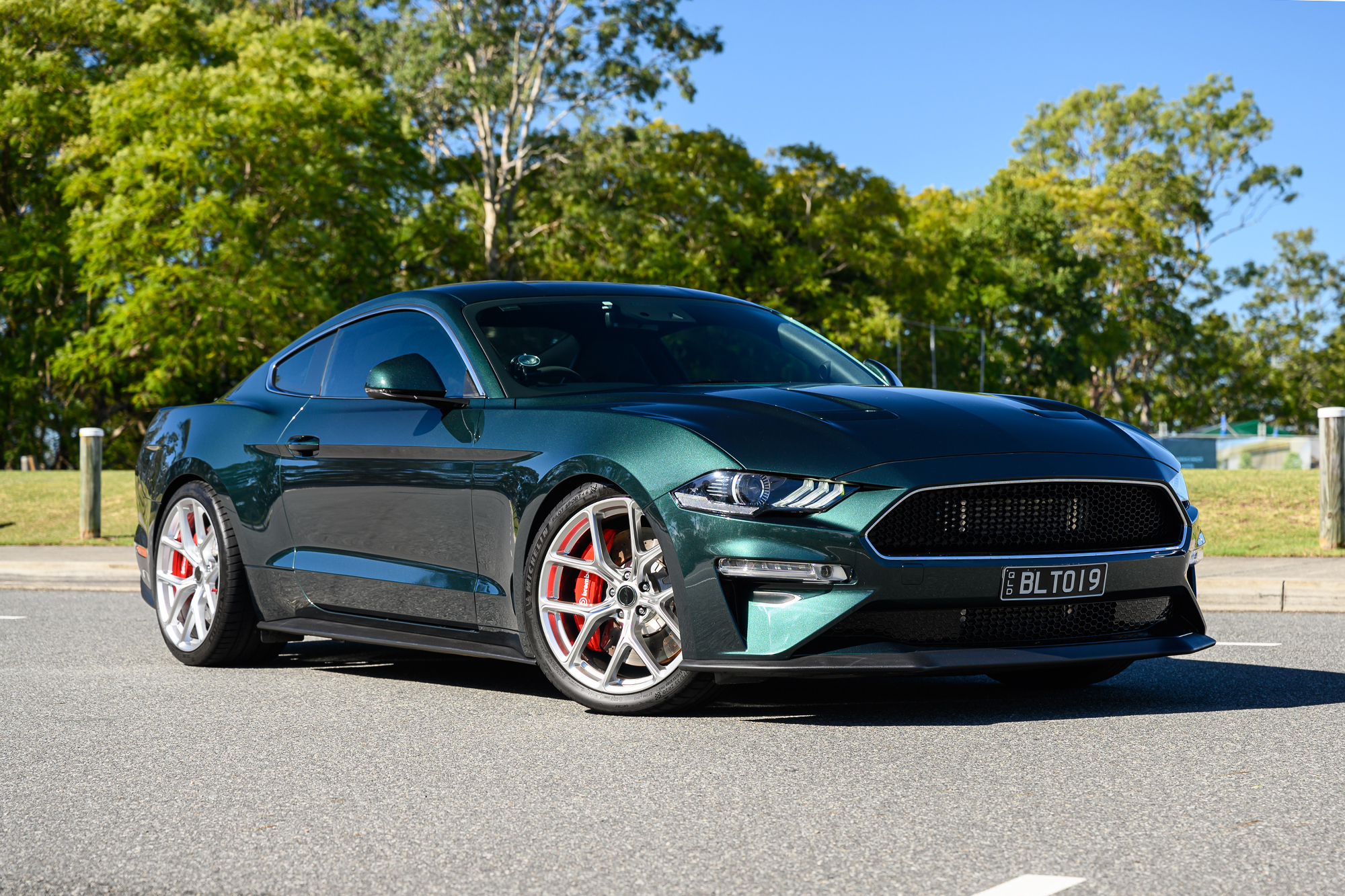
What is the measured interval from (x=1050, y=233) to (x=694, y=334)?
A: 176 feet

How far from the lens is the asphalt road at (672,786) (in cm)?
332

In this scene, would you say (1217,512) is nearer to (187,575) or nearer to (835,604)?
(187,575)

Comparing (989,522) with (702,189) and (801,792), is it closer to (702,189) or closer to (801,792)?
(801,792)

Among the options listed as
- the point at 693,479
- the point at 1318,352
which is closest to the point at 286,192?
the point at 693,479

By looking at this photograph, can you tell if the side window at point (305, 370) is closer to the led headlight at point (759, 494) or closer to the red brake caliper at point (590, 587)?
the red brake caliper at point (590, 587)

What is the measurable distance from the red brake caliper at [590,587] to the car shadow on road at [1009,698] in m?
0.55

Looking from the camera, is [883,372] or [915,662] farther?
[883,372]

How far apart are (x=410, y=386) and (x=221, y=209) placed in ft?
85.8

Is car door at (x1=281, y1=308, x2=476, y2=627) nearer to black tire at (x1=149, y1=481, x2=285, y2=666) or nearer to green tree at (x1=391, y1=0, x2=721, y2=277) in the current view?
black tire at (x1=149, y1=481, x2=285, y2=666)

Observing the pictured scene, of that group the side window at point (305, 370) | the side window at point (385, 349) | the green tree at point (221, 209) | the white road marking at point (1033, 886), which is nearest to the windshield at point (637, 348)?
the side window at point (385, 349)

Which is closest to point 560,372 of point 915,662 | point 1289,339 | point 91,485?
point 915,662

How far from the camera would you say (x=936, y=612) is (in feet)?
15.7

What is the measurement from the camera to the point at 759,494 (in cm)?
478

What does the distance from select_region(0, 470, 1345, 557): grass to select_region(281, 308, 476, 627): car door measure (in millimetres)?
8030
